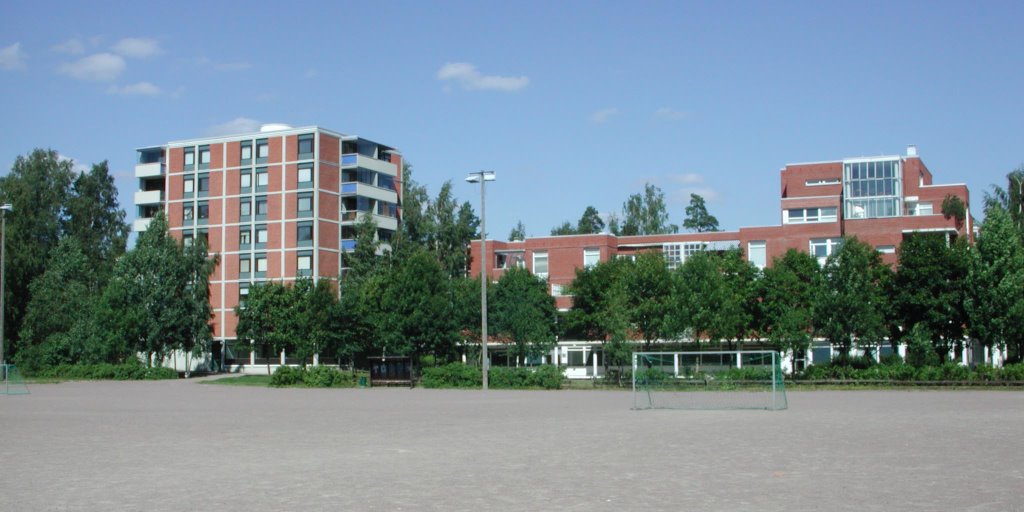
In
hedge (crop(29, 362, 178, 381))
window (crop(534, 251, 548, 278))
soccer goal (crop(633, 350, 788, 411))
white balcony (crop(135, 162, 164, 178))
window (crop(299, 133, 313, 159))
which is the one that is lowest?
hedge (crop(29, 362, 178, 381))

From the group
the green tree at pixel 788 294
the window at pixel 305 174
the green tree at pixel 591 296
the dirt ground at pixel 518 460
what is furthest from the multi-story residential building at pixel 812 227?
the dirt ground at pixel 518 460

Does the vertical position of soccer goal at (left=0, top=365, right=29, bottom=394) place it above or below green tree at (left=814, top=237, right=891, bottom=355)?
below

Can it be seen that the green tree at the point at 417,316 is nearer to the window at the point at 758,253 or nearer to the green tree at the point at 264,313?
the green tree at the point at 264,313

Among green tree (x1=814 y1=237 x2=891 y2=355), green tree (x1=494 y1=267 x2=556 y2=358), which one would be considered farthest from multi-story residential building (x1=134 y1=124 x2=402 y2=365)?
green tree (x1=814 y1=237 x2=891 y2=355)

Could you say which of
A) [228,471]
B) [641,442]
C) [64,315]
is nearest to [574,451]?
[641,442]

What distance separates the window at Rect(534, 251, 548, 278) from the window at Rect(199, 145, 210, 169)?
3489 cm

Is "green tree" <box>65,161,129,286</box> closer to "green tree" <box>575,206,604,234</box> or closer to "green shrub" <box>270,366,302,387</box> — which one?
"green shrub" <box>270,366,302,387</box>

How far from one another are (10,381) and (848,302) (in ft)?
157

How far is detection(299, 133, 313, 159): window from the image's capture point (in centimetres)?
9431

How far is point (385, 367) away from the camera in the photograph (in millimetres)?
57531

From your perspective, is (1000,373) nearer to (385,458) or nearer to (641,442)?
(641,442)

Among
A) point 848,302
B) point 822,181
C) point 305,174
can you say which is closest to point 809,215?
point 822,181

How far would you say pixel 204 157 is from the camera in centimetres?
9781

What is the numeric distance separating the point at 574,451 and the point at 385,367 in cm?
3983
